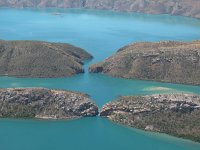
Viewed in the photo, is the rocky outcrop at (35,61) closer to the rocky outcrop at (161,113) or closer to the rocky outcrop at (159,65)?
the rocky outcrop at (159,65)

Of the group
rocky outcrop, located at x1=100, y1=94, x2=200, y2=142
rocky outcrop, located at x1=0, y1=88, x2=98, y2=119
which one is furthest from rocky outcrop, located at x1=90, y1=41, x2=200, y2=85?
rocky outcrop, located at x1=0, y1=88, x2=98, y2=119

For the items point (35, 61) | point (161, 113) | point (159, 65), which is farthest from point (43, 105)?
point (159, 65)

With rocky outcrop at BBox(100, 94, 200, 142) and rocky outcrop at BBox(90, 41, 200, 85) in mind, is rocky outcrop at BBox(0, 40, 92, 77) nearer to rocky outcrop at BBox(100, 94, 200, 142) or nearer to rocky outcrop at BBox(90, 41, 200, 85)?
rocky outcrop at BBox(90, 41, 200, 85)

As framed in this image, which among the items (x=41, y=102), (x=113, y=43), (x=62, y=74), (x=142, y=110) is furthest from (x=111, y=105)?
(x=113, y=43)

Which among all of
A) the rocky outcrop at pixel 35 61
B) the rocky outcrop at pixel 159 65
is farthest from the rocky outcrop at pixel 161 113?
the rocky outcrop at pixel 35 61

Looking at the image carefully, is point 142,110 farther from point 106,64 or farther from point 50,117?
point 106,64

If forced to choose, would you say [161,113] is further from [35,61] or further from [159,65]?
[35,61]
